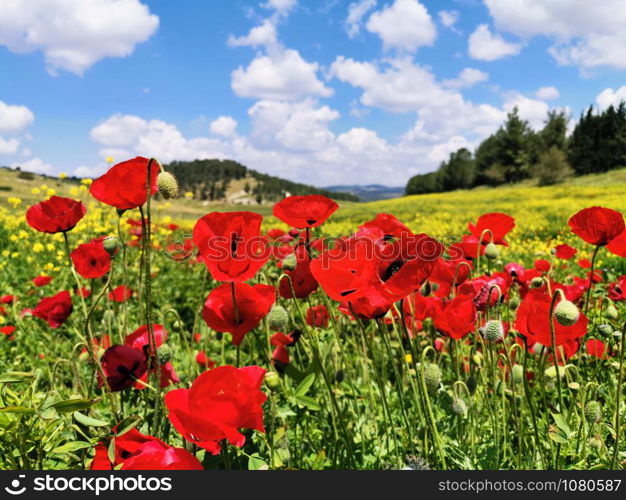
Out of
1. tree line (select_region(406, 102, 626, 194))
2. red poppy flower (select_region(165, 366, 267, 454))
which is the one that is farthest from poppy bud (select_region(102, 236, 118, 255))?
tree line (select_region(406, 102, 626, 194))

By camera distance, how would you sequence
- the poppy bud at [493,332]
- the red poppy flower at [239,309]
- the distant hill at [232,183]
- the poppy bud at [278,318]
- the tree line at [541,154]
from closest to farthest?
the red poppy flower at [239,309], the poppy bud at [493,332], the poppy bud at [278,318], the tree line at [541,154], the distant hill at [232,183]

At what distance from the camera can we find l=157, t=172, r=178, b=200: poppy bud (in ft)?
3.06

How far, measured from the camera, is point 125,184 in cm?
108

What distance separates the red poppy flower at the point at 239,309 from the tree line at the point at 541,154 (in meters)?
45.9

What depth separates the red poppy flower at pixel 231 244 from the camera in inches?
39.6

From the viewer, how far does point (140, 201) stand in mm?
1098

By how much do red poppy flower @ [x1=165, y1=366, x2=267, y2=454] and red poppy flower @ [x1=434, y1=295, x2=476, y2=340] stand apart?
2.41 ft

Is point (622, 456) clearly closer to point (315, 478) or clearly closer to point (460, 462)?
point (460, 462)

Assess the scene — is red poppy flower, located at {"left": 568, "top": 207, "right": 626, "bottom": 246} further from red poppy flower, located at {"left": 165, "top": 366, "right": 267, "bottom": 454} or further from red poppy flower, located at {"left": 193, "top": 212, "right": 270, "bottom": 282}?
red poppy flower, located at {"left": 165, "top": 366, "right": 267, "bottom": 454}

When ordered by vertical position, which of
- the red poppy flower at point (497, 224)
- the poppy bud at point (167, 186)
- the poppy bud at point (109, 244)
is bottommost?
the poppy bud at point (109, 244)

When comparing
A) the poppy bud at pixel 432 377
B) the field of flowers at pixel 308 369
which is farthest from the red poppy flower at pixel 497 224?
the poppy bud at pixel 432 377

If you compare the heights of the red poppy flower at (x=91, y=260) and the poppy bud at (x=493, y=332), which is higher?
the red poppy flower at (x=91, y=260)

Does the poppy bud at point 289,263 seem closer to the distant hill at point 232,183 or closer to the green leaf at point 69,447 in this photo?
the green leaf at point 69,447

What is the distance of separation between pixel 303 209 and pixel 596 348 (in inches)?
55.6
